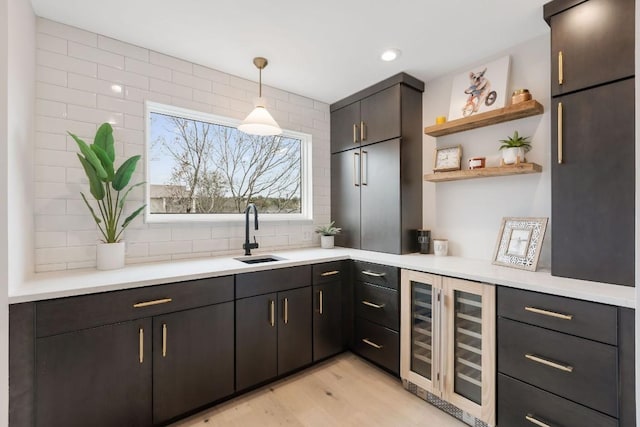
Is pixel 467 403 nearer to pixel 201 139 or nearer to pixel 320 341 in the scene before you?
pixel 320 341

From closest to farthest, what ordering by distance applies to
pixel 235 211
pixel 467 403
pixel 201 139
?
pixel 467 403, pixel 201 139, pixel 235 211

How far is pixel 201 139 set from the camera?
8.52 ft

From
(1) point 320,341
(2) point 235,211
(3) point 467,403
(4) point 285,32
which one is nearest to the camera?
(3) point 467,403

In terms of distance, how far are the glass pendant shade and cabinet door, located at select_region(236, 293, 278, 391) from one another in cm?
123

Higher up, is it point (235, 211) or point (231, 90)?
point (231, 90)

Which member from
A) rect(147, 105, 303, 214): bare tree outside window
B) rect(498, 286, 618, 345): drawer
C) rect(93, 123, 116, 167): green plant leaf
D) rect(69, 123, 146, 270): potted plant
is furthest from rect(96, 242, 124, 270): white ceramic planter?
rect(498, 286, 618, 345): drawer

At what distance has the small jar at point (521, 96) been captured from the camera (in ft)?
6.57

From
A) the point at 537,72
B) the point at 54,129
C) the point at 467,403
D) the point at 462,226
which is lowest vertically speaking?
the point at 467,403

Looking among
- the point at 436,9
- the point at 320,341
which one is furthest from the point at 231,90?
the point at 320,341

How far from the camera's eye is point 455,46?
7.13 feet

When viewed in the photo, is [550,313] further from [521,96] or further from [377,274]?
[521,96]

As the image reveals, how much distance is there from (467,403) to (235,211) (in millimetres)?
2291

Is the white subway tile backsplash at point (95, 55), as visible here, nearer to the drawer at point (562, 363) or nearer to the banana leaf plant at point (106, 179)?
the banana leaf plant at point (106, 179)

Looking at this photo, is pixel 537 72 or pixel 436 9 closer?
pixel 436 9
